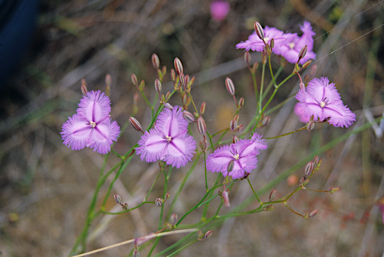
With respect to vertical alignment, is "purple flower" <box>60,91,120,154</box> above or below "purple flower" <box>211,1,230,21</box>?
below

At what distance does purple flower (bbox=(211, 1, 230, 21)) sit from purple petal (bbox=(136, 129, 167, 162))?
1472 millimetres

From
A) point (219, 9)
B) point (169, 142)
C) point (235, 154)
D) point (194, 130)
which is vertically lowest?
point (235, 154)

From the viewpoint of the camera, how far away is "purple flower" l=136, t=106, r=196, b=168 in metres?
1.03

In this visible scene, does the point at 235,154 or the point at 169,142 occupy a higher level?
the point at 169,142

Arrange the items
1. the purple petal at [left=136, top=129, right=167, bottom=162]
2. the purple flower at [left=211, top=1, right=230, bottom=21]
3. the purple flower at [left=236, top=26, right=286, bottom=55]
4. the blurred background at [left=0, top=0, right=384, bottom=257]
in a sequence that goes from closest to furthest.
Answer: the purple petal at [left=136, top=129, right=167, bottom=162] < the purple flower at [left=236, top=26, right=286, bottom=55] < the blurred background at [left=0, top=0, right=384, bottom=257] < the purple flower at [left=211, top=1, right=230, bottom=21]

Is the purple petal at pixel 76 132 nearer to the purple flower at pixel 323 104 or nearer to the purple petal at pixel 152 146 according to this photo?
the purple petal at pixel 152 146

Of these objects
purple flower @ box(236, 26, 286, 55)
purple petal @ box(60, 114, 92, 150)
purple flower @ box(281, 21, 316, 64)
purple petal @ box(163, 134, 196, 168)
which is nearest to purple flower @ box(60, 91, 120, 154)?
purple petal @ box(60, 114, 92, 150)

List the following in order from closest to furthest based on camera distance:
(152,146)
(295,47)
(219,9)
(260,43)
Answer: (152,146) → (260,43) → (295,47) → (219,9)

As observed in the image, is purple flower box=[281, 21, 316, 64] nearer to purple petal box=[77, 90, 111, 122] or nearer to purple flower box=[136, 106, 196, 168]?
purple flower box=[136, 106, 196, 168]

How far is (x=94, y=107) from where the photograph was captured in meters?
1.11

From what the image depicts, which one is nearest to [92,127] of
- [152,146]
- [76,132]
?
[76,132]

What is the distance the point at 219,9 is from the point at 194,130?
3.18 ft

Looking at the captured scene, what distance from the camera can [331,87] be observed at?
3.75ft

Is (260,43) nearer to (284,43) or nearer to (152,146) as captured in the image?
(284,43)
